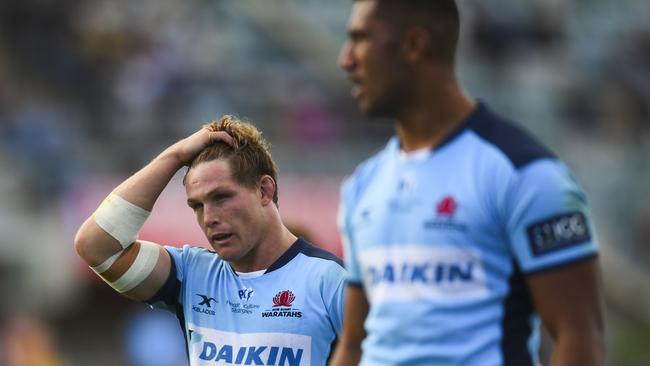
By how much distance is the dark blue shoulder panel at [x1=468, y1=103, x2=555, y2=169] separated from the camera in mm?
3631

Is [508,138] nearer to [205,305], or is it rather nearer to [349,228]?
[349,228]

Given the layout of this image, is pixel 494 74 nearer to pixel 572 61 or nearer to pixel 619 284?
pixel 572 61

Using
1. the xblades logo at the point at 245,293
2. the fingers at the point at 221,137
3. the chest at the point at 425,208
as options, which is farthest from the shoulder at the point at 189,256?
the chest at the point at 425,208

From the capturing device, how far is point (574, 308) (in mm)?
3586

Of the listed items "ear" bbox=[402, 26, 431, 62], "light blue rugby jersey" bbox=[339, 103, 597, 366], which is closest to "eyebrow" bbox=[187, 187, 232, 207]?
"light blue rugby jersey" bbox=[339, 103, 597, 366]

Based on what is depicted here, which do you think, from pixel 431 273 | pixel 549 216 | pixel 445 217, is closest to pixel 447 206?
pixel 445 217

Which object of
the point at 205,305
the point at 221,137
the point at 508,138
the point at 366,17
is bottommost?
the point at 205,305

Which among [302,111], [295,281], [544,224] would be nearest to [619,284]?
[302,111]

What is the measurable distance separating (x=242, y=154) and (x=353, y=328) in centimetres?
141

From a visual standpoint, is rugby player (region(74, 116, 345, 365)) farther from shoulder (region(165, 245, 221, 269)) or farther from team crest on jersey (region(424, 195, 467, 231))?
team crest on jersey (region(424, 195, 467, 231))

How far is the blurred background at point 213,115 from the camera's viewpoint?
17.1 m

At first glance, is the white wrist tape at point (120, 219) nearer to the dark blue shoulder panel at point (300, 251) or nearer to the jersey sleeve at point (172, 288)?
the jersey sleeve at point (172, 288)

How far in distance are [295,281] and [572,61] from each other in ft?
56.2

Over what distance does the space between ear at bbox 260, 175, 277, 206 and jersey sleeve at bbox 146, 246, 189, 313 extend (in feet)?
1.51
